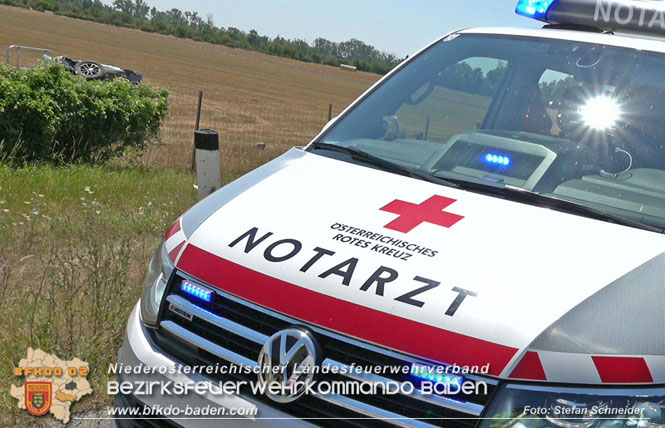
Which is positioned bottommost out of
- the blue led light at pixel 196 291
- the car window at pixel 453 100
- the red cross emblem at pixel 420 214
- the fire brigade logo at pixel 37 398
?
the fire brigade logo at pixel 37 398

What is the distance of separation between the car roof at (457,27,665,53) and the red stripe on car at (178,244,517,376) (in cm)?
209

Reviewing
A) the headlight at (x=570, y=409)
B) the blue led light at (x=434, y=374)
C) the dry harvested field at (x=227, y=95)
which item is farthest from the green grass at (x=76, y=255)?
the dry harvested field at (x=227, y=95)

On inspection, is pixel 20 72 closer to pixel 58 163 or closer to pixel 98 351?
pixel 58 163

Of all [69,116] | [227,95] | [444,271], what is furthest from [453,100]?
[227,95]

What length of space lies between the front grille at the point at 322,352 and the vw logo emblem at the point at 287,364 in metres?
0.04

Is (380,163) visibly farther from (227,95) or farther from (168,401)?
(227,95)

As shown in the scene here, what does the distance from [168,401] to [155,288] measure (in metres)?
0.46

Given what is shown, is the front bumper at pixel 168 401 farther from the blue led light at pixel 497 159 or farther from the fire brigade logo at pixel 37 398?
the blue led light at pixel 497 159

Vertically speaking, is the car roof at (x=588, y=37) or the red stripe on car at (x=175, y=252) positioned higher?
the car roof at (x=588, y=37)

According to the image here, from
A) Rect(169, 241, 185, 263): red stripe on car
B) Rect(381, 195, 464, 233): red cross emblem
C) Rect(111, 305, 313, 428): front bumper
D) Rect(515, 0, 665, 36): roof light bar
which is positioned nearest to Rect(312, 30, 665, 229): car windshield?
Rect(381, 195, 464, 233): red cross emblem

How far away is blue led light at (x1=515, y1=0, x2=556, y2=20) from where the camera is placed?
441 centimetres

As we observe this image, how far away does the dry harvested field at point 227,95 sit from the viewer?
50.3 feet

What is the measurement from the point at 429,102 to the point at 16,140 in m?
6.90

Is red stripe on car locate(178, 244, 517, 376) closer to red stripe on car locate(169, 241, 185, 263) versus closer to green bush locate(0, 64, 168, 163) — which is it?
red stripe on car locate(169, 241, 185, 263)
